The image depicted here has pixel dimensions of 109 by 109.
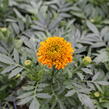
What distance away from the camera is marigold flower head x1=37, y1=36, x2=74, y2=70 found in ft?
4.38

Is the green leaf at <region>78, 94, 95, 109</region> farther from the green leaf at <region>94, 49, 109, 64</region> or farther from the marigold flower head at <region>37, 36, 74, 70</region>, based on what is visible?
the green leaf at <region>94, 49, 109, 64</region>

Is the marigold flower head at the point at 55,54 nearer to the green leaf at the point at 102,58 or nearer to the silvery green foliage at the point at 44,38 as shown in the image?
the silvery green foliage at the point at 44,38

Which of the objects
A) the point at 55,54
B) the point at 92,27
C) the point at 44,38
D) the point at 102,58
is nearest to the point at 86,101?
the point at 55,54

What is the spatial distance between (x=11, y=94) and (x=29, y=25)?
75cm

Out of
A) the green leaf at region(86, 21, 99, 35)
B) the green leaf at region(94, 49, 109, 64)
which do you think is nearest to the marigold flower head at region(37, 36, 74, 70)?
the green leaf at region(94, 49, 109, 64)

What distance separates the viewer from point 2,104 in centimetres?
188

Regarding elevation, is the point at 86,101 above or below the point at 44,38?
below

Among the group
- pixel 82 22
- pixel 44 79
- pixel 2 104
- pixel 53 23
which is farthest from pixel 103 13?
pixel 2 104

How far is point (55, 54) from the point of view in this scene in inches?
52.5

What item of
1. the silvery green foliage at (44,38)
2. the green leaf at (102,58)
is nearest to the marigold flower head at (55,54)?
the silvery green foliage at (44,38)

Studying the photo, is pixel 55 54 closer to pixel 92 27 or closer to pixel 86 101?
pixel 86 101

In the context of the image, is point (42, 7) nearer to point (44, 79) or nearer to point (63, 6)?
point (63, 6)

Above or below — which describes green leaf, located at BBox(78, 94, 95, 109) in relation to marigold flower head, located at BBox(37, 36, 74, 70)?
below

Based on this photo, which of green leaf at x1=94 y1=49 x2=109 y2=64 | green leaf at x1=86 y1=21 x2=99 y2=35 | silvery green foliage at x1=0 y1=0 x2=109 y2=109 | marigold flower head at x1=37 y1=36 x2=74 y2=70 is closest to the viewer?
marigold flower head at x1=37 y1=36 x2=74 y2=70
